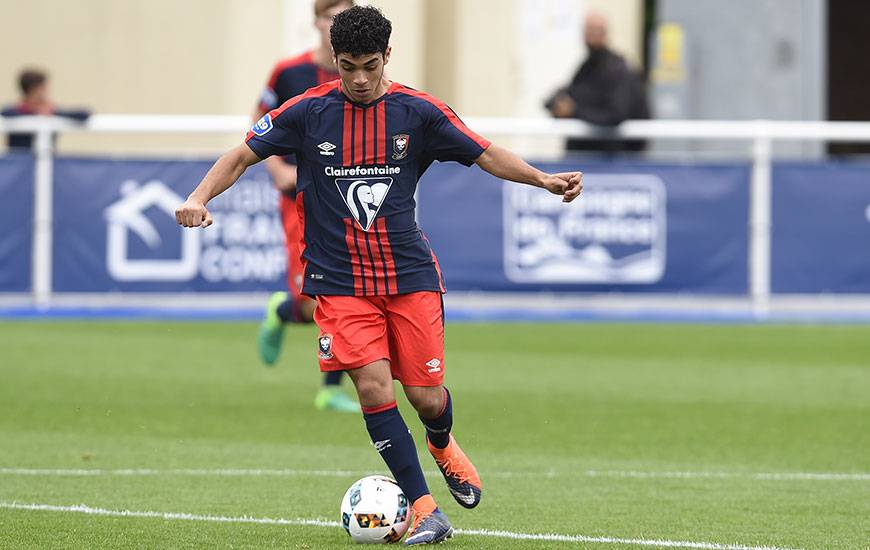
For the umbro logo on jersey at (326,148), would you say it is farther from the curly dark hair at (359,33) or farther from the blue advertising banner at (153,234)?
the blue advertising banner at (153,234)

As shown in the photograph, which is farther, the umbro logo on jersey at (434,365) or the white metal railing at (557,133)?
the white metal railing at (557,133)

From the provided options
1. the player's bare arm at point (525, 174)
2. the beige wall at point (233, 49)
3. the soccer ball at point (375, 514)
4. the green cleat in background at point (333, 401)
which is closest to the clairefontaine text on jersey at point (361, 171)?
the player's bare arm at point (525, 174)

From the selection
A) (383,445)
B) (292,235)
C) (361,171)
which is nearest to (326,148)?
(361,171)

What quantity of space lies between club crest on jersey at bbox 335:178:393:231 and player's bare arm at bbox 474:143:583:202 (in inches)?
15.0

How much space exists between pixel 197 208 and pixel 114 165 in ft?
35.6

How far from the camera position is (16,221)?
663 inches

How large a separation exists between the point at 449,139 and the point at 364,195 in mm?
380

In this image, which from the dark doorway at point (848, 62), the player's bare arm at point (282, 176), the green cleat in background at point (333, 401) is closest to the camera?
the player's bare arm at point (282, 176)

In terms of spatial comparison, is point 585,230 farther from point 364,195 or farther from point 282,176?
point 364,195

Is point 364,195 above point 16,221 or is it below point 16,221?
below

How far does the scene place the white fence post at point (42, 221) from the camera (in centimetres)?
1688

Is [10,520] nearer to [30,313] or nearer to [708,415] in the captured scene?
[708,415]

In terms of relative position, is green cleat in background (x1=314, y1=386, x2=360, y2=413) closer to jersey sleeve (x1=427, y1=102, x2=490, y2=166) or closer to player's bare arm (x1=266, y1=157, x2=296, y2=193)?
player's bare arm (x1=266, y1=157, x2=296, y2=193)

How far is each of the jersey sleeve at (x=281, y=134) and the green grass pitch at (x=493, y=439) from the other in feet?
4.63
